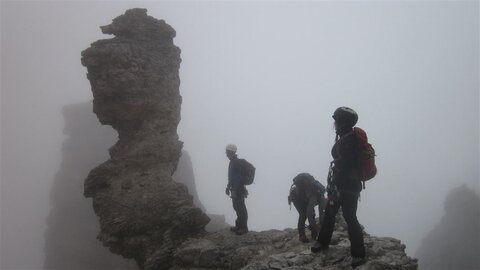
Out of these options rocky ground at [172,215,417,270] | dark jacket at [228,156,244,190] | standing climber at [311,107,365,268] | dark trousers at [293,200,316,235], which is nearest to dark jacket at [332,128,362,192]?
standing climber at [311,107,365,268]

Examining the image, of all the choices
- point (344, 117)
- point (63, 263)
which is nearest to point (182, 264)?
point (344, 117)

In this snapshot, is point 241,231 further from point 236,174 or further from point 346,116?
point 346,116

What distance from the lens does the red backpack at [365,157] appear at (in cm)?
742

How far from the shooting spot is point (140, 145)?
1536 centimetres

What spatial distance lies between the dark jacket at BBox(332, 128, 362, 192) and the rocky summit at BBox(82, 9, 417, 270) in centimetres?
367

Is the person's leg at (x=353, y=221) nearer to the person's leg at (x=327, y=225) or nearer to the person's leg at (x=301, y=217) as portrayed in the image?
the person's leg at (x=327, y=225)

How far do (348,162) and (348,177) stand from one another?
322 mm

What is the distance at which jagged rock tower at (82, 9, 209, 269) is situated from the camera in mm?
13852

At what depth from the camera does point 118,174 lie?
14.8 meters

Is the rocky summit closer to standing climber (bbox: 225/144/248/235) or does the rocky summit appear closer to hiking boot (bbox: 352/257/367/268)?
standing climber (bbox: 225/144/248/235)

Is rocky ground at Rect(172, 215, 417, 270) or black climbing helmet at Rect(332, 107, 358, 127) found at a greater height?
black climbing helmet at Rect(332, 107, 358, 127)

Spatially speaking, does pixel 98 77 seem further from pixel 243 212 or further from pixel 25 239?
pixel 25 239

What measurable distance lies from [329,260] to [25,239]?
4326 cm

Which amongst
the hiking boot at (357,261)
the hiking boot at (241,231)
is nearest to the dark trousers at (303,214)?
the hiking boot at (241,231)
